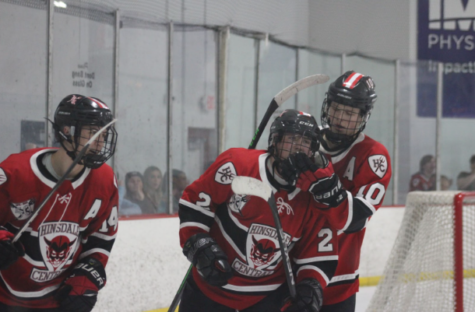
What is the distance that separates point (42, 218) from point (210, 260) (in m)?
0.56

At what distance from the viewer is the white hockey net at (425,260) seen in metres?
3.24

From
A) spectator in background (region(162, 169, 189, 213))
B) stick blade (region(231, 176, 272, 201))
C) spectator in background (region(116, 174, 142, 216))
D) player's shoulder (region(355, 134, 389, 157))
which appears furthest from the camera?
spectator in background (region(162, 169, 189, 213))

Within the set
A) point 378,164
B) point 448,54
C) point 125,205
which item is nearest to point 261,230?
point 378,164

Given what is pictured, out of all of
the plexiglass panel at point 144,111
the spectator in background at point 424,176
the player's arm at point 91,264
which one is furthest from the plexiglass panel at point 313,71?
the player's arm at point 91,264

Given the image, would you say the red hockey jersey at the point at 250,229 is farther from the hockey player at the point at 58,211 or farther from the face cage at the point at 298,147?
the hockey player at the point at 58,211

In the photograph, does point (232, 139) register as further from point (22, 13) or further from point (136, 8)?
point (22, 13)

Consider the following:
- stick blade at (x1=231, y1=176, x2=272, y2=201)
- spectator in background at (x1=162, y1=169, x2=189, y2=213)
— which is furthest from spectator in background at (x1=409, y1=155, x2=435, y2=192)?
stick blade at (x1=231, y1=176, x2=272, y2=201)

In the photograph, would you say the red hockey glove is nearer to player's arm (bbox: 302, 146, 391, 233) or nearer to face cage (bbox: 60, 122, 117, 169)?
player's arm (bbox: 302, 146, 391, 233)

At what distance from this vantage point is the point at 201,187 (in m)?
1.95

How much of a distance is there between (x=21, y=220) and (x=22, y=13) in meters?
1.57

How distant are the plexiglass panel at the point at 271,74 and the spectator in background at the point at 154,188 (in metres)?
1.06

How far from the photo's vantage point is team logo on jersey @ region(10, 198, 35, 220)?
1.99m

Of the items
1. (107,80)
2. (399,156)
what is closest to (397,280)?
(107,80)

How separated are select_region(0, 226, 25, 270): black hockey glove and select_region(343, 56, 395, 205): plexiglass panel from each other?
4247mm
